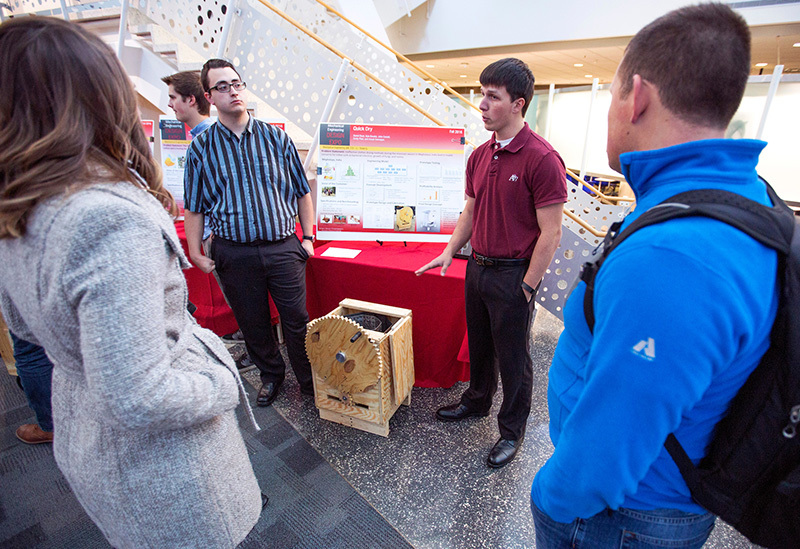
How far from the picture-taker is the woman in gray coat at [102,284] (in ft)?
2.04

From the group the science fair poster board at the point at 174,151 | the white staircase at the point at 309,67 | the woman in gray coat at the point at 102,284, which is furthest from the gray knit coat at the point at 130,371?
the science fair poster board at the point at 174,151

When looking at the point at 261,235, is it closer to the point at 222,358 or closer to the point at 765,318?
the point at 222,358

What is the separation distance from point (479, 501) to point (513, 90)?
70.9 inches

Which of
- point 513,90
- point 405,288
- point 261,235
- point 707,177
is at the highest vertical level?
point 513,90

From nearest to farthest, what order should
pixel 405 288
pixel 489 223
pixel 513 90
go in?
pixel 513 90 < pixel 489 223 < pixel 405 288

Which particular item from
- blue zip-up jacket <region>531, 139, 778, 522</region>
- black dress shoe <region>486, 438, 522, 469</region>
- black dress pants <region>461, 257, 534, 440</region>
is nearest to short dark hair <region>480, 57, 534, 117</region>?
black dress pants <region>461, 257, 534, 440</region>

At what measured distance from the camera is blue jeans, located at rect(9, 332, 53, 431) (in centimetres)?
167

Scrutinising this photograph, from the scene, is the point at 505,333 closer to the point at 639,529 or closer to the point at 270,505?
the point at 639,529

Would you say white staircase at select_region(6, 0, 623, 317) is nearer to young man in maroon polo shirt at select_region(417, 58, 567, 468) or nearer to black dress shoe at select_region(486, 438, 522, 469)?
young man in maroon polo shirt at select_region(417, 58, 567, 468)

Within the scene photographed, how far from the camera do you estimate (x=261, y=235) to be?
83.7 inches

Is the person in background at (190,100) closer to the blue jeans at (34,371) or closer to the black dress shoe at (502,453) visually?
the blue jeans at (34,371)

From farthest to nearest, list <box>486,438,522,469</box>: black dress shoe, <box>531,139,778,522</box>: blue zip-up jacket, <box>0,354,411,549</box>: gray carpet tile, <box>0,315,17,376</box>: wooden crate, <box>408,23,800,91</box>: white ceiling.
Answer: <box>408,23,800,91</box>: white ceiling
<box>0,315,17,376</box>: wooden crate
<box>486,438,522,469</box>: black dress shoe
<box>0,354,411,549</box>: gray carpet tile
<box>531,139,778,522</box>: blue zip-up jacket

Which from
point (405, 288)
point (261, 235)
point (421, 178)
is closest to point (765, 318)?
point (405, 288)

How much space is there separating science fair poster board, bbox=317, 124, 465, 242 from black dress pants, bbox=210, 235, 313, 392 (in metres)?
0.63
